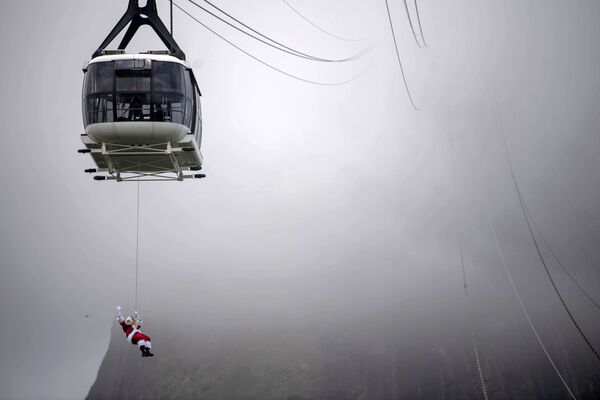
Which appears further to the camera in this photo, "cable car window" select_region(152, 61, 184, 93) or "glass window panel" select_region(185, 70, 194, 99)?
"glass window panel" select_region(185, 70, 194, 99)

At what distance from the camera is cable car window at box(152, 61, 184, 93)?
21.0 m

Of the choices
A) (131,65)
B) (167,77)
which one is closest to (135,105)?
(131,65)

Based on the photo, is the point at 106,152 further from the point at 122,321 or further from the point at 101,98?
the point at 122,321

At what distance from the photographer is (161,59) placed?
2116cm

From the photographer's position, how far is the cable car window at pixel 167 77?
2097cm

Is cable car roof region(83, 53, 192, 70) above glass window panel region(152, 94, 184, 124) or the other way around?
above

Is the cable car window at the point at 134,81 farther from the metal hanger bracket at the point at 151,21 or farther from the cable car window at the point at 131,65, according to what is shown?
the metal hanger bracket at the point at 151,21

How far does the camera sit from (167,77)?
833 inches

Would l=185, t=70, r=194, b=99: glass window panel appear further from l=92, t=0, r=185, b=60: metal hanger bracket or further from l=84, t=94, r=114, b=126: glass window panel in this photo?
l=84, t=94, r=114, b=126: glass window panel

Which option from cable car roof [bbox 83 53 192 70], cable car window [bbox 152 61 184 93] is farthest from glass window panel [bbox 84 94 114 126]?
cable car window [bbox 152 61 184 93]

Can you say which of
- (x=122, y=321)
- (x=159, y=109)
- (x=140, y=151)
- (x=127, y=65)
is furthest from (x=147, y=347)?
(x=127, y=65)

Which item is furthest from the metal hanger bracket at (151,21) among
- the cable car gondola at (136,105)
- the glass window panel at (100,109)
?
the glass window panel at (100,109)

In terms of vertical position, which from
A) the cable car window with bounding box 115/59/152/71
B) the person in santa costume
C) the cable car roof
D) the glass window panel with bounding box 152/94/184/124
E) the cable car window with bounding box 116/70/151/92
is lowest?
the person in santa costume

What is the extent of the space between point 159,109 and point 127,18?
3780 mm
